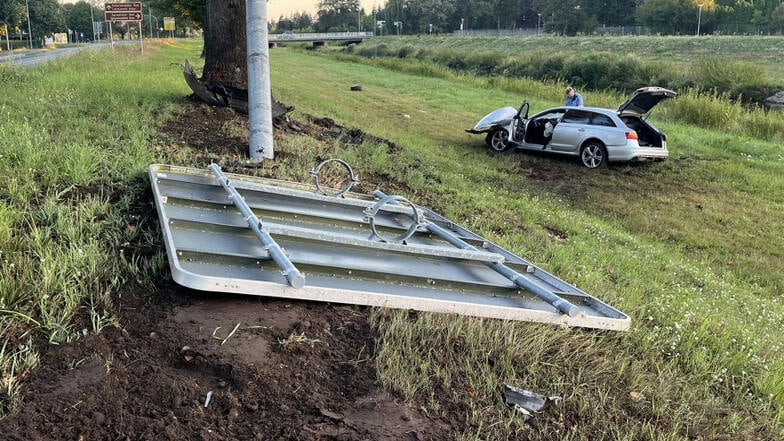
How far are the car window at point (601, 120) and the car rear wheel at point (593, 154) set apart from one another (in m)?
0.47

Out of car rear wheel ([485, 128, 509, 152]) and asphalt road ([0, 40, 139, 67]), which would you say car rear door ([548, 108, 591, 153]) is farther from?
asphalt road ([0, 40, 139, 67])

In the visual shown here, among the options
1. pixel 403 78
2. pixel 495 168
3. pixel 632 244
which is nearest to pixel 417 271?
pixel 632 244

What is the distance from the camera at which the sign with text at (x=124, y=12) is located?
33594 mm

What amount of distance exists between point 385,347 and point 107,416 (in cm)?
130

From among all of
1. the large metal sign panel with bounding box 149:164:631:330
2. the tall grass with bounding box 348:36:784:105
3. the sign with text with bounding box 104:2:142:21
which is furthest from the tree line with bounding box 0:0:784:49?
the large metal sign panel with bounding box 149:164:631:330

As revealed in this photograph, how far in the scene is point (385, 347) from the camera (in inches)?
120

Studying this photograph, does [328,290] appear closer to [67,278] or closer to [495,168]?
[67,278]

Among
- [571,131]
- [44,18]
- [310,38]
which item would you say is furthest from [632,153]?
[44,18]

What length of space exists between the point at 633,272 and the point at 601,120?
8332 mm

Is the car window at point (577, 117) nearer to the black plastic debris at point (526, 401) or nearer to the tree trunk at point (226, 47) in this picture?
the tree trunk at point (226, 47)

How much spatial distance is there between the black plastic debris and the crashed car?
11.9m

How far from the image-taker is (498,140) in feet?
51.4

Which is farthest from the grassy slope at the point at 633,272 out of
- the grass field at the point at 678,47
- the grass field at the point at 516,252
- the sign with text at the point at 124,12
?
the grass field at the point at 678,47

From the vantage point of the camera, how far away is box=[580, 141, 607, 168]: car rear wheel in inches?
555
